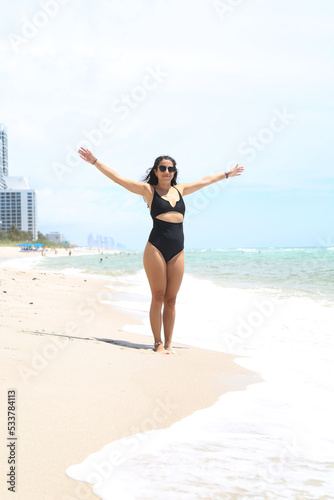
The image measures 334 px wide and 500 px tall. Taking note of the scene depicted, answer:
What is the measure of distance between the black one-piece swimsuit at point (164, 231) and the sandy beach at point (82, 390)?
3.76ft

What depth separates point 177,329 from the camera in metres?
6.97

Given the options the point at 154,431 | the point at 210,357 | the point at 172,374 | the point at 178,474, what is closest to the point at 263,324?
the point at 210,357

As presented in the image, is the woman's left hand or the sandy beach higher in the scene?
the woman's left hand

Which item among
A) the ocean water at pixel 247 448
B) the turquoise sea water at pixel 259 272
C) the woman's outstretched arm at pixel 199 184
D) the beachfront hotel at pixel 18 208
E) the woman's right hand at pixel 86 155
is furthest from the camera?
the beachfront hotel at pixel 18 208

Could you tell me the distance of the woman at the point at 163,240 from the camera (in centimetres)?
489

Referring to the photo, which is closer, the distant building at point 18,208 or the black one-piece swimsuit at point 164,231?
the black one-piece swimsuit at point 164,231

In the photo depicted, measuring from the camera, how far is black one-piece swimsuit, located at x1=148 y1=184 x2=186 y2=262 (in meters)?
4.91

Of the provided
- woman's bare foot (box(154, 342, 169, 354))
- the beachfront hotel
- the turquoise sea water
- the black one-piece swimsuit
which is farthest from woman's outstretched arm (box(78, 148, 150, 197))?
the beachfront hotel

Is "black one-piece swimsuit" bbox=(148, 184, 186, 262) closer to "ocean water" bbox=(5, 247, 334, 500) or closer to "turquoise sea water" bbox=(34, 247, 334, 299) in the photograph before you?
"ocean water" bbox=(5, 247, 334, 500)

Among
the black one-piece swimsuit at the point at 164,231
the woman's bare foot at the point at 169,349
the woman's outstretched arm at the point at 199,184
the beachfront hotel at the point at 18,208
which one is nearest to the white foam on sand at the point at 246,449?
the woman's bare foot at the point at 169,349

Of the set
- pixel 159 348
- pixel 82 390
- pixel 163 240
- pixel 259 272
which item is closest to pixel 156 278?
pixel 163 240

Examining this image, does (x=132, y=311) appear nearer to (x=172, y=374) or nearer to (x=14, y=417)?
(x=172, y=374)

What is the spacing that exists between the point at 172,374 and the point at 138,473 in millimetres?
1669

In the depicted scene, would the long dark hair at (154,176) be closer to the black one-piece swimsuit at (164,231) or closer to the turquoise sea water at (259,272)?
the black one-piece swimsuit at (164,231)
